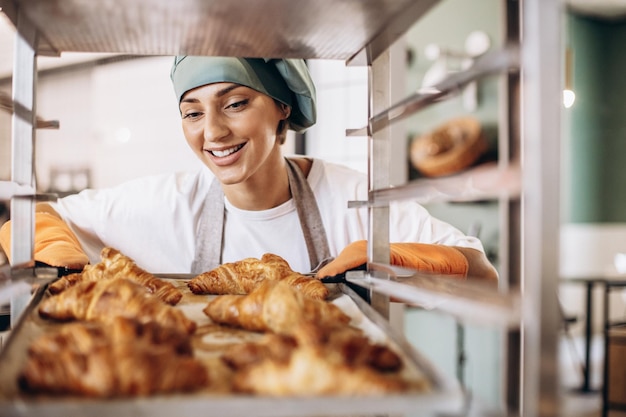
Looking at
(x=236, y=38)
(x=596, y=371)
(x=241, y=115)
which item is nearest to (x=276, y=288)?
(x=236, y=38)

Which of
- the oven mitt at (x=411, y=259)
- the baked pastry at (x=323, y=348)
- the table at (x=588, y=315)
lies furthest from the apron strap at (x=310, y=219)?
the table at (x=588, y=315)

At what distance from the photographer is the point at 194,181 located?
284 cm

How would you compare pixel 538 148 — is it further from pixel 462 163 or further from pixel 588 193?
pixel 588 193

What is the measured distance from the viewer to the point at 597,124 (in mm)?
6535

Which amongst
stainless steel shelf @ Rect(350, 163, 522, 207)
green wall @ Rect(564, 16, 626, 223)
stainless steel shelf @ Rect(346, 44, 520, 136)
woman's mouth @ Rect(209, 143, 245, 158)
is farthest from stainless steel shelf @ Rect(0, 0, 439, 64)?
green wall @ Rect(564, 16, 626, 223)

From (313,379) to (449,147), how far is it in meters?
4.19

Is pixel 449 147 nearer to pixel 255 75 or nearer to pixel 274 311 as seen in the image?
pixel 255 75

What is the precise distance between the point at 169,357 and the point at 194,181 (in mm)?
2166

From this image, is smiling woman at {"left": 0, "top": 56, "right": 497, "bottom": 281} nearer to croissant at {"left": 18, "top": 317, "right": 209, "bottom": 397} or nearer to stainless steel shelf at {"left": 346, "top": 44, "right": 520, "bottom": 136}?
stainless steel shelf at {"left": 346, "top": 44, "right": 520, "bottom": 136}

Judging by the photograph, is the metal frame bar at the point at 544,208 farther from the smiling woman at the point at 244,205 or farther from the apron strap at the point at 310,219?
Result: the apron strap at the point at 310,219

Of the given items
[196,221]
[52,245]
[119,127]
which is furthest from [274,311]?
[119,127]

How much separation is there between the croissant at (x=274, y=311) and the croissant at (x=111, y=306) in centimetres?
9

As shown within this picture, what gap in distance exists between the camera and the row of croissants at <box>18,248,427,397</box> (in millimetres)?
698

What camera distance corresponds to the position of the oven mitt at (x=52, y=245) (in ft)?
5.27
